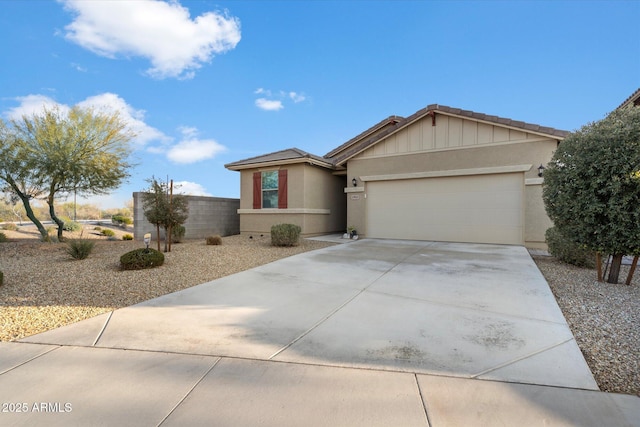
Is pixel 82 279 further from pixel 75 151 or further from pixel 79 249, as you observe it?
pixel 75 151

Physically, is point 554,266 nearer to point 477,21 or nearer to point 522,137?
point 522,137

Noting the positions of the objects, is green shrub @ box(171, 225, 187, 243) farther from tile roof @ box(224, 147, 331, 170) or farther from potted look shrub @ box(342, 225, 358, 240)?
potted look shrub @ box(342, 225, 358, 240)

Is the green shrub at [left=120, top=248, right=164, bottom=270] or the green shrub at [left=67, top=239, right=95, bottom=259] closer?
the green shrub at [left=120, top=248, right=164, bottom=270]

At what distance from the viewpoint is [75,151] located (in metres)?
10.1

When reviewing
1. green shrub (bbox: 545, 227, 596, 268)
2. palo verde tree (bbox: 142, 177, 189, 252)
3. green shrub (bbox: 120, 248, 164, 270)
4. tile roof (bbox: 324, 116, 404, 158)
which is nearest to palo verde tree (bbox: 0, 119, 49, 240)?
palo verde tree (bbox: 142, 177, 189, 252)

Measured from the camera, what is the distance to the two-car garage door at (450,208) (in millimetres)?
10367

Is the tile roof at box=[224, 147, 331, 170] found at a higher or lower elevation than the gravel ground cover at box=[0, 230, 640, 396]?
higher

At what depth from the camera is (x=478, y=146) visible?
10.7 m

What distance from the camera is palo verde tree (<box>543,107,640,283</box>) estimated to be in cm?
510

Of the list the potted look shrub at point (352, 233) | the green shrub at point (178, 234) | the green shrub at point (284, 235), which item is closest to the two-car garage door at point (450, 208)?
the potted look shrub at point (352, 233)

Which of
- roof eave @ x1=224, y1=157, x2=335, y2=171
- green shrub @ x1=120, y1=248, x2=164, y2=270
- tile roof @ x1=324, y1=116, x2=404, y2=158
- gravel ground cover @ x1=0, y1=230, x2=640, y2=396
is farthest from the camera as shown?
tile roof @ x1=324, y1=116, x2=404, y2=158

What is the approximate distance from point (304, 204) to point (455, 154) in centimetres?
637

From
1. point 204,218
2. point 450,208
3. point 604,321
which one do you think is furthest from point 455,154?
point 204,218

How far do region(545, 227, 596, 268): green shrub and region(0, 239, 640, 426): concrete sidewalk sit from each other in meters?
3.26
